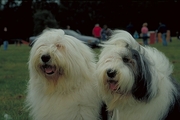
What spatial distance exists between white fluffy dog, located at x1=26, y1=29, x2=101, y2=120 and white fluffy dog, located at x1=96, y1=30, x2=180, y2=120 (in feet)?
1.54

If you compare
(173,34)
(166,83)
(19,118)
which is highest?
(166,83)

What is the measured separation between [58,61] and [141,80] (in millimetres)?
1127

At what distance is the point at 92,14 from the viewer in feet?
200

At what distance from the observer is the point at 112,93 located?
15.0 ft

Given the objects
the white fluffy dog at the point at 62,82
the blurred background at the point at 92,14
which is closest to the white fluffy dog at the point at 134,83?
the white fluffy dog at the point at 62,82

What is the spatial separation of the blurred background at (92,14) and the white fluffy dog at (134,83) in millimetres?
54279

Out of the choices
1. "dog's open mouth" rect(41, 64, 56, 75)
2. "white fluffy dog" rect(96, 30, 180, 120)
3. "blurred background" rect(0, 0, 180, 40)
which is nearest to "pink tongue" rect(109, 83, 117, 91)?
"white fluffy dog" rect(96, 30, 180, 120)

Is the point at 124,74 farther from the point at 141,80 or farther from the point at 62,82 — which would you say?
the point at 62,82

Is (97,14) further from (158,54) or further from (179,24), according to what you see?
(158,54)

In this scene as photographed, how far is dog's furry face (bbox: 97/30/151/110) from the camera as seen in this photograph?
4.35 metres

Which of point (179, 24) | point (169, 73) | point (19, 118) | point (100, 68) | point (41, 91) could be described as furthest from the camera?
point (179, 24)

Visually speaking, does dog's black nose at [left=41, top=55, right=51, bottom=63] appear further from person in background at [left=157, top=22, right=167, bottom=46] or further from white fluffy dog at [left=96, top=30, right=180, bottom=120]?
person in background at [left=157, top=22, right=167, bottom=46]

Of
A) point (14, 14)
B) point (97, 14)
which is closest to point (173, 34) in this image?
point (97, 14)

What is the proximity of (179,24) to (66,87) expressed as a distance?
55.4 meters
